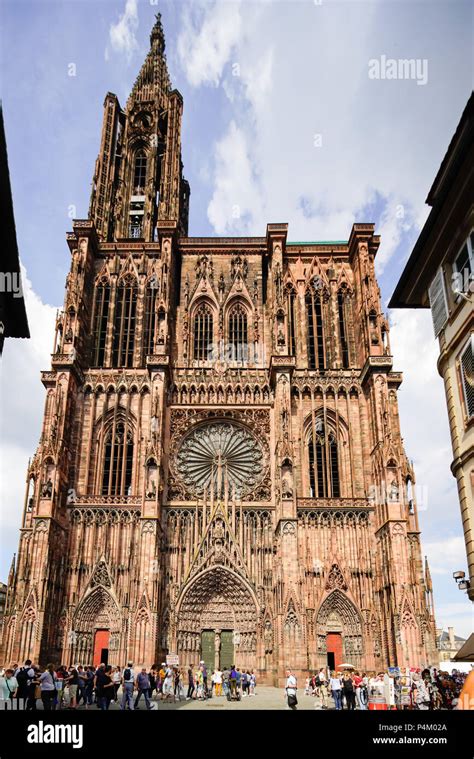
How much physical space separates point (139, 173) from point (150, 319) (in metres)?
13.5

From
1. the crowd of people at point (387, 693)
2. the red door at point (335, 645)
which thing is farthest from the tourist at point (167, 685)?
the red door at point (335, 645)

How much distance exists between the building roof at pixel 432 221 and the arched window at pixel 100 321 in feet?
81.9

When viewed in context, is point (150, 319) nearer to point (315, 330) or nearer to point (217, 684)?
point (315, 330)

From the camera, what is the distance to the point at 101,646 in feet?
110

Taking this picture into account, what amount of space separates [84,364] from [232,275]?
11.2m

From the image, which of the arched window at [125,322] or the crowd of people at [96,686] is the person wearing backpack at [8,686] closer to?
the crowd of people at [96,686]

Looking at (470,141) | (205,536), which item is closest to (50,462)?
(205,536)

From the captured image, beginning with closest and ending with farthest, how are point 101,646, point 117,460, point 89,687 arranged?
point 89,687, point 101,646, point 117,460

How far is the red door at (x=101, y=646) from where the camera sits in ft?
109

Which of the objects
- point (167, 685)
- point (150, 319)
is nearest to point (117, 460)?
point (150, 319)

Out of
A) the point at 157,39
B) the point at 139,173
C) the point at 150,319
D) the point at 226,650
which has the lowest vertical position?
the point at 226,650

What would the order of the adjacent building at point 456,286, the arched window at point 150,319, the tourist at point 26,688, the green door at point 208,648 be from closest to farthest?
1. the adjacent building at point 456,286
2. the tourist at point 26,688
3. the green door at point 208,648
4. the arched window at point 150,319

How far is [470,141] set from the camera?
12.8 m
